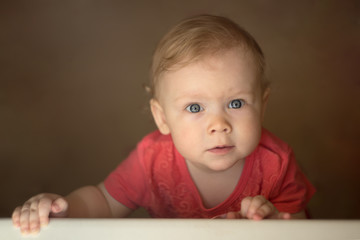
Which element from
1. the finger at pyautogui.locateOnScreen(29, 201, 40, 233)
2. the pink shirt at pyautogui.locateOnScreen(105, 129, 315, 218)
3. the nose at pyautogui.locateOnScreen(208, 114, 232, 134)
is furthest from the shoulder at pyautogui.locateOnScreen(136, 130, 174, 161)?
the finger at pyautogui.locateOnScreen(29, 201, 40, 233)

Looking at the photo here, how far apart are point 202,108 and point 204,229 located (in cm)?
25

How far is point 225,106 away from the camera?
2.32 ft

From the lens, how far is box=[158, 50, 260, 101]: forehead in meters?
0.69

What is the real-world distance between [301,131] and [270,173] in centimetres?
52

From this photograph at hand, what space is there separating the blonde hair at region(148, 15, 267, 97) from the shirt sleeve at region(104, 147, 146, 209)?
20 cm

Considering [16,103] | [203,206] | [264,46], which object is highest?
[264,46]

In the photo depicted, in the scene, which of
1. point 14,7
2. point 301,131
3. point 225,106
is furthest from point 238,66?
point 14,7

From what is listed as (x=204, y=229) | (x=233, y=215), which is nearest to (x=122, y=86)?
(x=233, y=215)

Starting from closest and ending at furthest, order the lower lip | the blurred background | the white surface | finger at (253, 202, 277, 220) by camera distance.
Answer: the white surface < finger at (253, 202, 277, 220) < the lower lip < the blurred background

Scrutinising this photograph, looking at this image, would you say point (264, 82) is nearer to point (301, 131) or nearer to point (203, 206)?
point (203, 206)

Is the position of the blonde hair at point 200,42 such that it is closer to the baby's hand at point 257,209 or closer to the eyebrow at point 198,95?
the eyebrow at point 198,95

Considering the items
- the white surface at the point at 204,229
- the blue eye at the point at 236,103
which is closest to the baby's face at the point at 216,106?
the blue eye at the point at 236,103

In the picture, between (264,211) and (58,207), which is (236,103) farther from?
(58,207)

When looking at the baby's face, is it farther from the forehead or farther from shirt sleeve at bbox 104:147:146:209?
shirt sleeve at bbox 104:147:146:209
